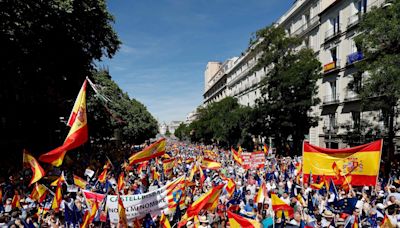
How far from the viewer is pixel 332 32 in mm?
32500

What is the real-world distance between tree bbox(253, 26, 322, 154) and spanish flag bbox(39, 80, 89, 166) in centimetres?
2295

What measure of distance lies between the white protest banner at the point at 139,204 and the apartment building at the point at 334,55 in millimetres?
21369

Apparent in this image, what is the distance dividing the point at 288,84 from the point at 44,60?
19.1 m

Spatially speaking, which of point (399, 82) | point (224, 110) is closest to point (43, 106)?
point (399, 82)

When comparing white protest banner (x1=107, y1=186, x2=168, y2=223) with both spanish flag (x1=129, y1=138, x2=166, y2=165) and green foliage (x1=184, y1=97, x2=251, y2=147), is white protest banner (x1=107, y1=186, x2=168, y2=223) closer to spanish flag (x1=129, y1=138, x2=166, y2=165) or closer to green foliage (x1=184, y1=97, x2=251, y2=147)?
spanish flag (x1=129, y1=138, x2=166, y2=165)

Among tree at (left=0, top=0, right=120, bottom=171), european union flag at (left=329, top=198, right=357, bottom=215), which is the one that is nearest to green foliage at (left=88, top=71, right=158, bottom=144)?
tree at (left=0, top=0, right=120, bottom=171)

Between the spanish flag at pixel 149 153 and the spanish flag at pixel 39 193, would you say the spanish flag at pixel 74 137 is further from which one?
the spanish flag at pixel 39 193

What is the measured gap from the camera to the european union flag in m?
8.30

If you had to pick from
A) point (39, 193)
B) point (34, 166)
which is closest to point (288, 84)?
point (34, 166)

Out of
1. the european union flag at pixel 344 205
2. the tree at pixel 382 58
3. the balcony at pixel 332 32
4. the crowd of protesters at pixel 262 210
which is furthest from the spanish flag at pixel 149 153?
the balcony at pixel 332 32

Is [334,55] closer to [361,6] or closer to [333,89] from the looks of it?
[333,89]

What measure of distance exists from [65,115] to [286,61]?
62.8 ft

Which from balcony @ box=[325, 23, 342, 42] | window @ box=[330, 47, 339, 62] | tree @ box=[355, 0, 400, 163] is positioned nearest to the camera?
tree @ box=[355, 0, 400, 163]

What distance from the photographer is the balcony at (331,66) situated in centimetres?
3095
